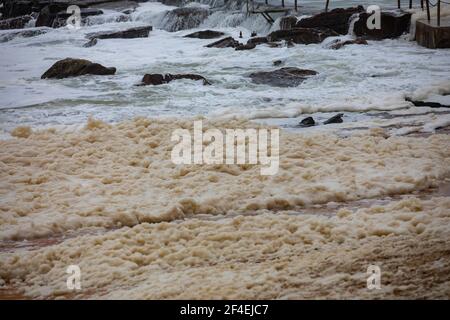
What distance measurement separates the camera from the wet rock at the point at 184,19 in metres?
23.5

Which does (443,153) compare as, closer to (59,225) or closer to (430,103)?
(430,103)

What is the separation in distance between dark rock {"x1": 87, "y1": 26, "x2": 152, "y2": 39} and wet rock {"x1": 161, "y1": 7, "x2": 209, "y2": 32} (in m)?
1.45

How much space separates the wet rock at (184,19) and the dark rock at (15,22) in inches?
235

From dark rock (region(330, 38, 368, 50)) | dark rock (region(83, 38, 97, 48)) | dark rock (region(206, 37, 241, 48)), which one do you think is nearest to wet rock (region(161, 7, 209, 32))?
dark rock (region(83, 38, 97, 48))

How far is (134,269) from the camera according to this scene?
14.7ft

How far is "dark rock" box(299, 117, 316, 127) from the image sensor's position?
360 inches

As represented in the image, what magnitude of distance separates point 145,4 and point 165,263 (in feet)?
83.9

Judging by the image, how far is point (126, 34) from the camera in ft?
71.7

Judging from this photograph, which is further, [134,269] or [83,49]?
[83,49]

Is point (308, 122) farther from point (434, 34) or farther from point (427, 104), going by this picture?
point (434, 34)

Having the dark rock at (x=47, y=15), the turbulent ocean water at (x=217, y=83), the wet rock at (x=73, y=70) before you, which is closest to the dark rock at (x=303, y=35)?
the turbulent ocean water at (x=217, y=83)

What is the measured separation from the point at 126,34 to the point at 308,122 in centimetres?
1396
